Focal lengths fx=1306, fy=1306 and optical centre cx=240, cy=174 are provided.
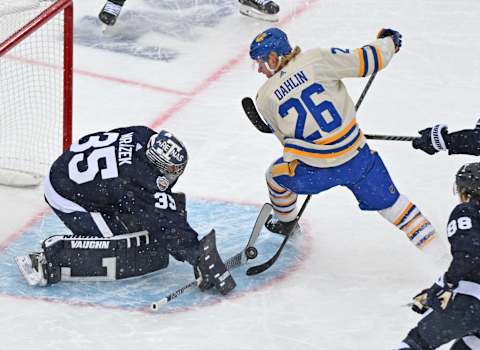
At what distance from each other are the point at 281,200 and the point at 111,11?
243cm

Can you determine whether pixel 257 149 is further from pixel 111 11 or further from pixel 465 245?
pixel 465 245

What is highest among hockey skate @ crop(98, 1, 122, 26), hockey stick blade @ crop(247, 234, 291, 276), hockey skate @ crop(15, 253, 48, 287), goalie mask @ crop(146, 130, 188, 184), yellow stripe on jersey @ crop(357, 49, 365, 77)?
yellow stripe on jersey @ crop(357, 49, 365, 77)

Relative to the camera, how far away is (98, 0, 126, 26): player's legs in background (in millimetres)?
6980

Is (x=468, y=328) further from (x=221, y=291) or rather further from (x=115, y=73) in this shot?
(x=115, y=73)

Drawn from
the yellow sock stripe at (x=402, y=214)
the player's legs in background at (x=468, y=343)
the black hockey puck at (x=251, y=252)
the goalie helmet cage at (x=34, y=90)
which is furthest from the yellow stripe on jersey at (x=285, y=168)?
the goalie helmet cage at (x=34, y=90)

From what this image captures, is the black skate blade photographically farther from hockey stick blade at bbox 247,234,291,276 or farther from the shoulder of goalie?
the shoulder of goalie

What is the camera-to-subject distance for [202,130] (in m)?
6.10

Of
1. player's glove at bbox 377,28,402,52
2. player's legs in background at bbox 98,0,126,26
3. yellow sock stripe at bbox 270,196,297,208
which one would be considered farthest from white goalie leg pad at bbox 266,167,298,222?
player's legs in background at bbox 98,0,126,26

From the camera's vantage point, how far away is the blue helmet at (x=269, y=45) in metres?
4.65

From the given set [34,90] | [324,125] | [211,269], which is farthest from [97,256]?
[34,90]

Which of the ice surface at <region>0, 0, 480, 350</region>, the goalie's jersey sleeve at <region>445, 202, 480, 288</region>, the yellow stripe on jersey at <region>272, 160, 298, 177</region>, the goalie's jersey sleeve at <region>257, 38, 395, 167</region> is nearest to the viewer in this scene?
the goalie's jersey sleeve at <region>445, 202, 480, 288</region>

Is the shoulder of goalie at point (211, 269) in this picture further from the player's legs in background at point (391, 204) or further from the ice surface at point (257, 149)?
the player's legs in background at point (391, 204)

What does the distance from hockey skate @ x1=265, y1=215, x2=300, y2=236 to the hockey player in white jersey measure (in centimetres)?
28

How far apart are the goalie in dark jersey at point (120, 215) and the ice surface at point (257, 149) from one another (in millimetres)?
147
